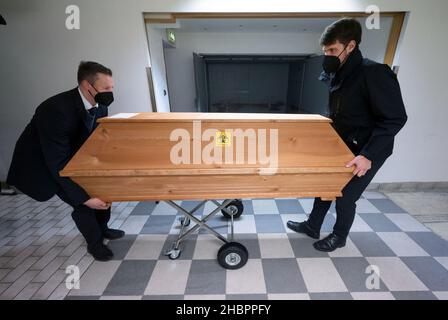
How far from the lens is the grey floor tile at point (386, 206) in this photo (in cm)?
240

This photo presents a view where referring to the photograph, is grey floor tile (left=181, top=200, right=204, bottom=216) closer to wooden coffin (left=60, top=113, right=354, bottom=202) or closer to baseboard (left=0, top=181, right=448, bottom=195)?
wooden coffin (left=60, top=113, right=354, bottom=202)

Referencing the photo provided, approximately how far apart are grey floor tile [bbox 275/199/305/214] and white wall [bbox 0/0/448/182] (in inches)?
54.5

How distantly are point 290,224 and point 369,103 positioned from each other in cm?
129

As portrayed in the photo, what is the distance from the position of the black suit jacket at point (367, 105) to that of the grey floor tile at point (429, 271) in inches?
38.6

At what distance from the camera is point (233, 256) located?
5.40ft

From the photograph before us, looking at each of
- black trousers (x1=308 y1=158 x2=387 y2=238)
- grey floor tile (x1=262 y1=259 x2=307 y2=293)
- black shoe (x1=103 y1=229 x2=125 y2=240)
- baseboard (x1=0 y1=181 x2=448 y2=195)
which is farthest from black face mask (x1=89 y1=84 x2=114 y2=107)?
baseboard (x1=0 y1=181 x2=448 y2=195)

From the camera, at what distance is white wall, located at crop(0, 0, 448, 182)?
84.0 inches

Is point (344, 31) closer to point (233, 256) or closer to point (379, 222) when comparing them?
point (233, 256)

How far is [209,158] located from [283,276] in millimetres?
1110

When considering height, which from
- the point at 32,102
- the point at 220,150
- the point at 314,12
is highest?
the point at 314,12

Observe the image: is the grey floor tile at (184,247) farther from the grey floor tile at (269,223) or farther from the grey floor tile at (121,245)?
the grey floor tile at (269,223)

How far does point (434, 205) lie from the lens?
247 centimetres
